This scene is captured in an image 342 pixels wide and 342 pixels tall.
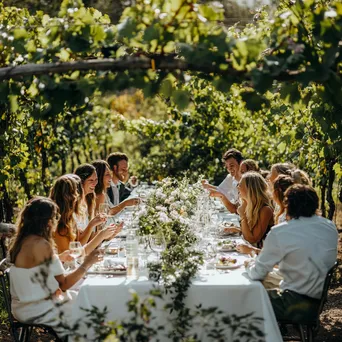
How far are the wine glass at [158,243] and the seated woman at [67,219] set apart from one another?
0.56 meters

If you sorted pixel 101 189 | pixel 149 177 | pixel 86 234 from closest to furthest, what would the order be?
pixel 86 234 < pixel 101 189 < pixel 149 177

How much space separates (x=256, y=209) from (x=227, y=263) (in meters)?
1.22

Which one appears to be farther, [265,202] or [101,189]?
[101,189]

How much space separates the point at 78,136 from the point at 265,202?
24.3 ft

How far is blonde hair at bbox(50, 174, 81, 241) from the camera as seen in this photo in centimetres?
438

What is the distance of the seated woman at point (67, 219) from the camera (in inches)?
171

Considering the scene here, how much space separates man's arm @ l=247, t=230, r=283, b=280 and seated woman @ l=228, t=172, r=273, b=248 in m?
1.41

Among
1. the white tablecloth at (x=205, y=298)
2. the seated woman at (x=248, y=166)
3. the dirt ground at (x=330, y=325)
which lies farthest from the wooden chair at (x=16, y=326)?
the seated woman at (x=248, y=166)

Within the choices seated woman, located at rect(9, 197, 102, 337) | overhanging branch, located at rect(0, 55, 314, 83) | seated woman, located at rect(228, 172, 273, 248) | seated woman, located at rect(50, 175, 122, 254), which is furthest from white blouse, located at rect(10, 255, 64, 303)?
seated woman, located at rect(228, 172, 273, 248)

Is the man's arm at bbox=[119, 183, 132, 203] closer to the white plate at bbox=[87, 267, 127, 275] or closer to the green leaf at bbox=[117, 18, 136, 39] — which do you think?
the white plate at bbox=[87, 267, 127, 275]

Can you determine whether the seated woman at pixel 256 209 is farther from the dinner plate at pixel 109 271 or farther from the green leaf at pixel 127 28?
the green leaf at pixel 127 28

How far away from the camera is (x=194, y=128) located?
412 inches

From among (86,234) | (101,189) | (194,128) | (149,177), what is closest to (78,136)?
(149,177)

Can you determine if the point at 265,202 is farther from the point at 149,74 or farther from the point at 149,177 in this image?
the point at 149,177
